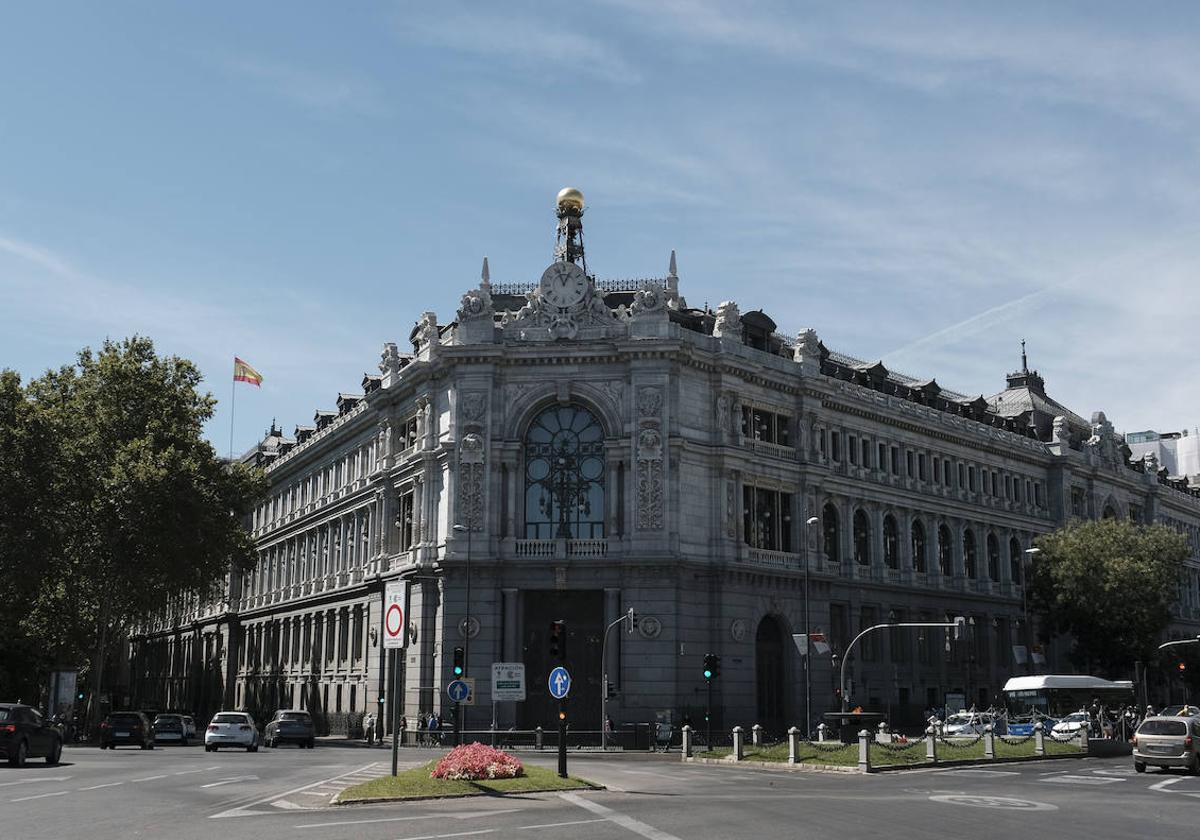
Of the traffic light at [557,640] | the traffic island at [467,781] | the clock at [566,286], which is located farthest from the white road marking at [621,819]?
the clock at [566,286]

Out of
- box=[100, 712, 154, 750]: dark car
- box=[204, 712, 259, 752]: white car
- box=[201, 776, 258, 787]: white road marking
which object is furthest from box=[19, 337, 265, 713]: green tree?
box=[201, 776, 258, 787]: white road marking

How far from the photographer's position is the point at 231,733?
47375 mm

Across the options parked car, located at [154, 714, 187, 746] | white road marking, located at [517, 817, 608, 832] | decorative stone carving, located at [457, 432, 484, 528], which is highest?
decorative stone carving, located at [457, 432, 484, 528]

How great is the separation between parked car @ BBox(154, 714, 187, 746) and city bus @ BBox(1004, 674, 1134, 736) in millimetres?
40099

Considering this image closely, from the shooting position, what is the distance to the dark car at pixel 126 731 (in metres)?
50.7

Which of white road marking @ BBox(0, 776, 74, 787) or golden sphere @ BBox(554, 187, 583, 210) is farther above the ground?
golden sphere @ BBox(554, 187, 583, 210)

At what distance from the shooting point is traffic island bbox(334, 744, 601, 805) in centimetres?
2520

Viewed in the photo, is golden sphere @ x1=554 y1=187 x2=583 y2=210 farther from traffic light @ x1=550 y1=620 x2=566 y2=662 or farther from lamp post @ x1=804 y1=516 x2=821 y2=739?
traffic light @ x1=550 y1=620 x2=566 y2=662

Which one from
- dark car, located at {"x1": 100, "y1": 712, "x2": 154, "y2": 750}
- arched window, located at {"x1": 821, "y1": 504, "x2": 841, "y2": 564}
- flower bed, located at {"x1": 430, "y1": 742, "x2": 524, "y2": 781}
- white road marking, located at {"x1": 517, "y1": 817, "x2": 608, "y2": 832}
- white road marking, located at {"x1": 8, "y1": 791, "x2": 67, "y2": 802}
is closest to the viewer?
white road marking, located at {"x1": 517, "y1": 817, "x2": 608, "y2": 832}

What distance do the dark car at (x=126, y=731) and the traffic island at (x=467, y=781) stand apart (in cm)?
2597

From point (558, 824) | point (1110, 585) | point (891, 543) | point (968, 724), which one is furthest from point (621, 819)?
point (1110, 585)

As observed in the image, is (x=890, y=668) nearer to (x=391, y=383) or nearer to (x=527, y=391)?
(x=527, y=391)

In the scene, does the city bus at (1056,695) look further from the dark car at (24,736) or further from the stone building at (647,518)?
the dark car at (24,736)

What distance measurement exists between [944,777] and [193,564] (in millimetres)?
42413
